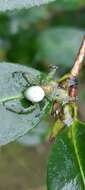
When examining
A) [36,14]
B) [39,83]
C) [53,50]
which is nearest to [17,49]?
[53,50]

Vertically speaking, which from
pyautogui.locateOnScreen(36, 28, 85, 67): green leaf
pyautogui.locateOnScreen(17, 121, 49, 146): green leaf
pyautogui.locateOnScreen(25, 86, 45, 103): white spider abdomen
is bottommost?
pyautogui.locateOnScreen(25, 86, 45, 103): white spider abdomen

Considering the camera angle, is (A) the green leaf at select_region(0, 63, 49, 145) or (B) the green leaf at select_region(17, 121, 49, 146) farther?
(B) the green leaf at select_region(17, 121, 49, 146)

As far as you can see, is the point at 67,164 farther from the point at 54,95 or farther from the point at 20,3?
the point at 20,3

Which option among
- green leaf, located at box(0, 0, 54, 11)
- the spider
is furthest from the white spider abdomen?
green leaf, located at box(0, 0, 54, 11)

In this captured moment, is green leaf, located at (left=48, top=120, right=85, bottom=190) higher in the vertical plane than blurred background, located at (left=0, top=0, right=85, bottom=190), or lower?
lower

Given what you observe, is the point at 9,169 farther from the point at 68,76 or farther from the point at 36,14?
the point at 68,76

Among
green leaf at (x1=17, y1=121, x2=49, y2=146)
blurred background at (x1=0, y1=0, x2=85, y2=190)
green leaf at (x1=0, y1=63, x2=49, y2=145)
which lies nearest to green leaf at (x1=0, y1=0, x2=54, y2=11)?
green leaf at (x1=0, y1=63, x2=49, y2=145)

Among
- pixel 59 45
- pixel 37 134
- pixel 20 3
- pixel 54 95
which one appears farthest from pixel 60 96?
pixel 59 45

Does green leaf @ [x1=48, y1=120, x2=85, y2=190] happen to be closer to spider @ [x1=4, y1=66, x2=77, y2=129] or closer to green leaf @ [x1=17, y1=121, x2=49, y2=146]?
spider @ [x1=4, y1=66, x2=77, y2=129]

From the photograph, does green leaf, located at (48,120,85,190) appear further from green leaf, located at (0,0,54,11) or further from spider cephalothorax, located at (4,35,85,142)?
green leaf, located at (0,0,54,11)
